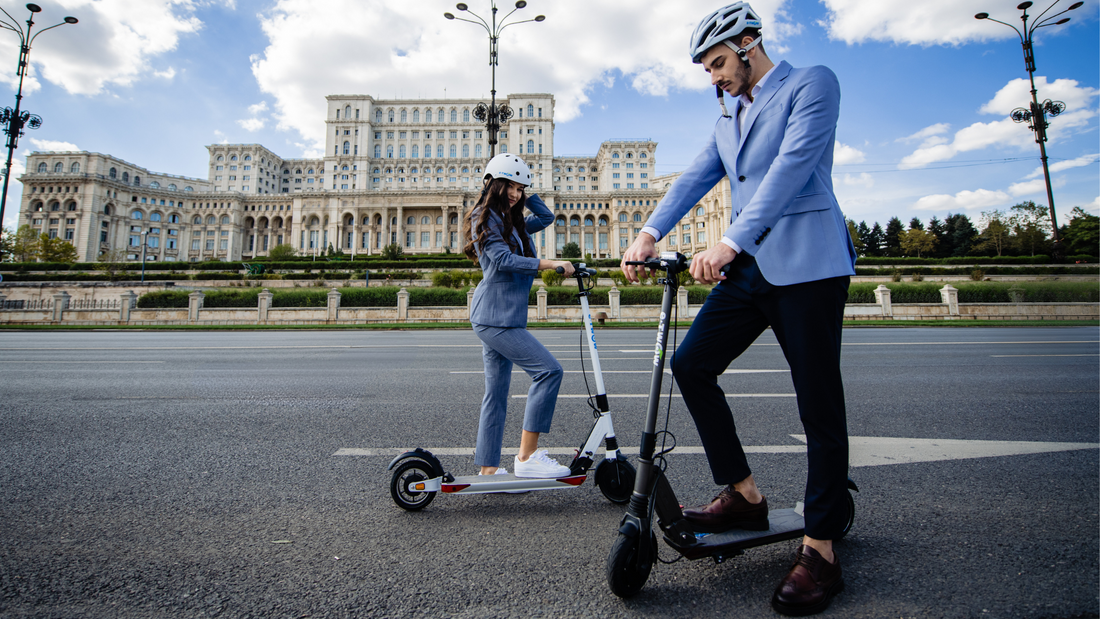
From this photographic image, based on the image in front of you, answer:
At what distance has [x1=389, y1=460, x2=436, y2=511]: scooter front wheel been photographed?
2410 mm

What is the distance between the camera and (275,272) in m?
46.9

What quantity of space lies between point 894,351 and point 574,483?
920 cm

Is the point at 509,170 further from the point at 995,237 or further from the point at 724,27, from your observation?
the point at 995,237

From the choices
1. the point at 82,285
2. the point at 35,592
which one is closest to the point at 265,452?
the point at 35,592

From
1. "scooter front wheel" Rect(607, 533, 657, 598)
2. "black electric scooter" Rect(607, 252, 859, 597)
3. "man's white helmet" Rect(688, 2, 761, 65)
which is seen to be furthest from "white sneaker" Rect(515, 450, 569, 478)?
"man's white helmet" Rect(688, 2, 761, 65)

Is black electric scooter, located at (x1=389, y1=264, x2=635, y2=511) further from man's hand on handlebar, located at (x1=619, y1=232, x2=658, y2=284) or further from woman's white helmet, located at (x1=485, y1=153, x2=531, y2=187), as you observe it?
woman's white helmet, located at (x1=485, y1=153, x2=531, y2=187)

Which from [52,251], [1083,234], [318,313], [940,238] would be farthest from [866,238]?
[52,251]

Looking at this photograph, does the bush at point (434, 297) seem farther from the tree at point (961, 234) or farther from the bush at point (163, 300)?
the tree at point (961, 234)

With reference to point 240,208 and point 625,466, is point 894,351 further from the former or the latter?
point 240,208

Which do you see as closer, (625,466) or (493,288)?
(625,466)

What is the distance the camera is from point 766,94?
2.01 m

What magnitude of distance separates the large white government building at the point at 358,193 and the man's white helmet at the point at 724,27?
8002 centimetres

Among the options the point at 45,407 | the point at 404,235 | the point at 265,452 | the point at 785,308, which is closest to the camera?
the point at 785,308

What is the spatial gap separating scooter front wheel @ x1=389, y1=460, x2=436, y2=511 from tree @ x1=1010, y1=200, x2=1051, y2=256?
6588 cm
